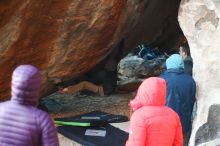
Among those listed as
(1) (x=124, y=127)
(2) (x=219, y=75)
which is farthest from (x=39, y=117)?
(1) (x=124, y=127)

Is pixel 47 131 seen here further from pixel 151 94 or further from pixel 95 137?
pixel 95 137

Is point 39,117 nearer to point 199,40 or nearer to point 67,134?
point 67,134

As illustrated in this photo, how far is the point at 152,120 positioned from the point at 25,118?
1125 millimetres

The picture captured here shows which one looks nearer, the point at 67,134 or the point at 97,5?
the point at 67,134

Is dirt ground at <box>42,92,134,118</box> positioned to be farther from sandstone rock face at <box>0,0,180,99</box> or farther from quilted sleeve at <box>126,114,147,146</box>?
quilted sleeve at <box>126,114,147,146</box>

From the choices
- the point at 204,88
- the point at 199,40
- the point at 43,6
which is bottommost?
the point at 204,88

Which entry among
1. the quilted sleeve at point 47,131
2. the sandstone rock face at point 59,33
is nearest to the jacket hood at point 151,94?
the quilted sleeve at point 47,131

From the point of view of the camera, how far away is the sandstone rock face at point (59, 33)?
7227 millimetres

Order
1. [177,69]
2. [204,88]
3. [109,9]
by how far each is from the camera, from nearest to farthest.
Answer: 1. [177,69]
2. [204,88]
3. [109,9]

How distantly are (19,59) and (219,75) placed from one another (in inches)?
120

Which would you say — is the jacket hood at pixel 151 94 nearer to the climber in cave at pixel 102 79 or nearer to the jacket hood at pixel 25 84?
the jacket hood at pixel 25 84

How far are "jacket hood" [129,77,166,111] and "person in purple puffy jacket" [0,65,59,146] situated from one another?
1005mm

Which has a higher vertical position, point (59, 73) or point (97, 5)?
point (97, 5)

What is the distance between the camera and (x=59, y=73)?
27.0 ft
